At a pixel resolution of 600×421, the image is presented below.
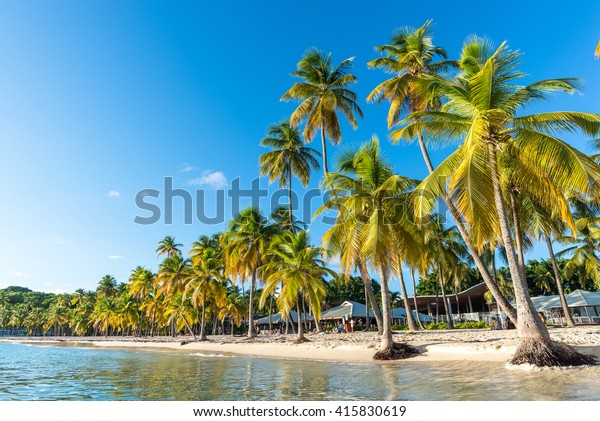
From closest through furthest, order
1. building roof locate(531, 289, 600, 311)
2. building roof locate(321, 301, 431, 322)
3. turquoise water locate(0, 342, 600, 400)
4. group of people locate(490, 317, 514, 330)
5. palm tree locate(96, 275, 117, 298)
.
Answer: turquoise water locate(0, 342, 600, 400) → group of people locate(490, 317, 514, 330) → building roof locate(531, 289, 600, 311) → building roof locate(321, 301, 431, 322) → palm tree locate(96, 275, 117, 298)

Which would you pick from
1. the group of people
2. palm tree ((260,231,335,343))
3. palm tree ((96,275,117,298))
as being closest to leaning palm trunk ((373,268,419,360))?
palm tree ((260,231,335,343))

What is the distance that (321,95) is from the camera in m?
24.0

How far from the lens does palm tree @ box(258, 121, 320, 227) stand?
2944 cm

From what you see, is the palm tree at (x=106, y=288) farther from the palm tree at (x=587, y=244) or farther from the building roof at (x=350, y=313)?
the palm tree at (x=587, y=244)

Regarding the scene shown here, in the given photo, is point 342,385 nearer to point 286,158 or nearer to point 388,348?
point 388,348

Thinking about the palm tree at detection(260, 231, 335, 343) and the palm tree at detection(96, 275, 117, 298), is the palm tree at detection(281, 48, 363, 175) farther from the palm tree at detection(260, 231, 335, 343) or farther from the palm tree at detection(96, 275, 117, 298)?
the palm tree at detection(96, 275, 117, 298)

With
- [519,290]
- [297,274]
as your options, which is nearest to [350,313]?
[297,274]

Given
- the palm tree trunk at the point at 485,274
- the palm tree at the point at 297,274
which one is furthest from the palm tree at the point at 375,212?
the palm tree at the point at 297,274

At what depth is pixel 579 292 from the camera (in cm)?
3366

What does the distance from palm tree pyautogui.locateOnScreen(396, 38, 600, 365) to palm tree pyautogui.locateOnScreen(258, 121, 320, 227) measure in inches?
699

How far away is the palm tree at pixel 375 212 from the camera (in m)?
14.0

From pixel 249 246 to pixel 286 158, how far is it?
26.3 ft
